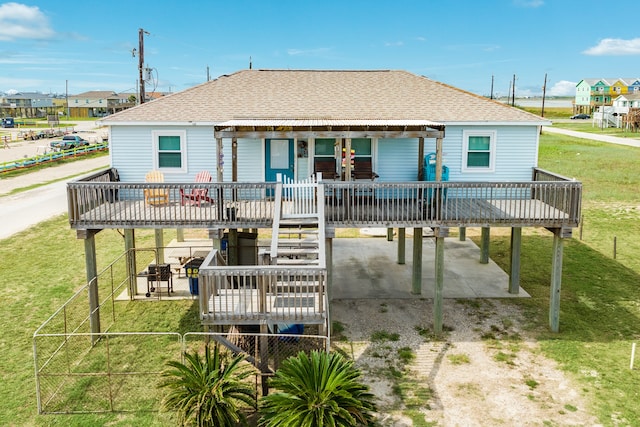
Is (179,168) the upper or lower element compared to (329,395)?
upper

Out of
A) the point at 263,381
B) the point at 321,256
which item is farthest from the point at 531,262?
the point at 263,381

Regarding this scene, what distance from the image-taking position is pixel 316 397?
971 centimetres

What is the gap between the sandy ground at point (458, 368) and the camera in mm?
10984

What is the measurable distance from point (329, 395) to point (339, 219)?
19.1 feet

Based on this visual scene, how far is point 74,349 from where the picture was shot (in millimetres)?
13859

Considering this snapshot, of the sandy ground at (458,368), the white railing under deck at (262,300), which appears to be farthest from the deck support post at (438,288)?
the white railing under deck at (262,300)

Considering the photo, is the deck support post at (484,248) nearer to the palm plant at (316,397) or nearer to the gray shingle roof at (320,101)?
the gray shingle roof at (320,101)

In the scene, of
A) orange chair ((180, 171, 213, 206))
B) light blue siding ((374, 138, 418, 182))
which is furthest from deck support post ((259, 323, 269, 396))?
light blue siding ((374, 138, 418, 182))

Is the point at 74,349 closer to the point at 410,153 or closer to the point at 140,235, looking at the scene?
the point at 410,153

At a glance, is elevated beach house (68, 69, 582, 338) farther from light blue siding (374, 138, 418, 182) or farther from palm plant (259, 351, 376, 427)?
palm plant (259, 351, 376, 427)

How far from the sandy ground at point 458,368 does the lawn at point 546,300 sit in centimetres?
60

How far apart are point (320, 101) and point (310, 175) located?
3.00 meters

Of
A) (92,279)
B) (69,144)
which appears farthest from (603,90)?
(92,279)

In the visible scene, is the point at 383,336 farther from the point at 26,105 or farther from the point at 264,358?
the point at 26,105
